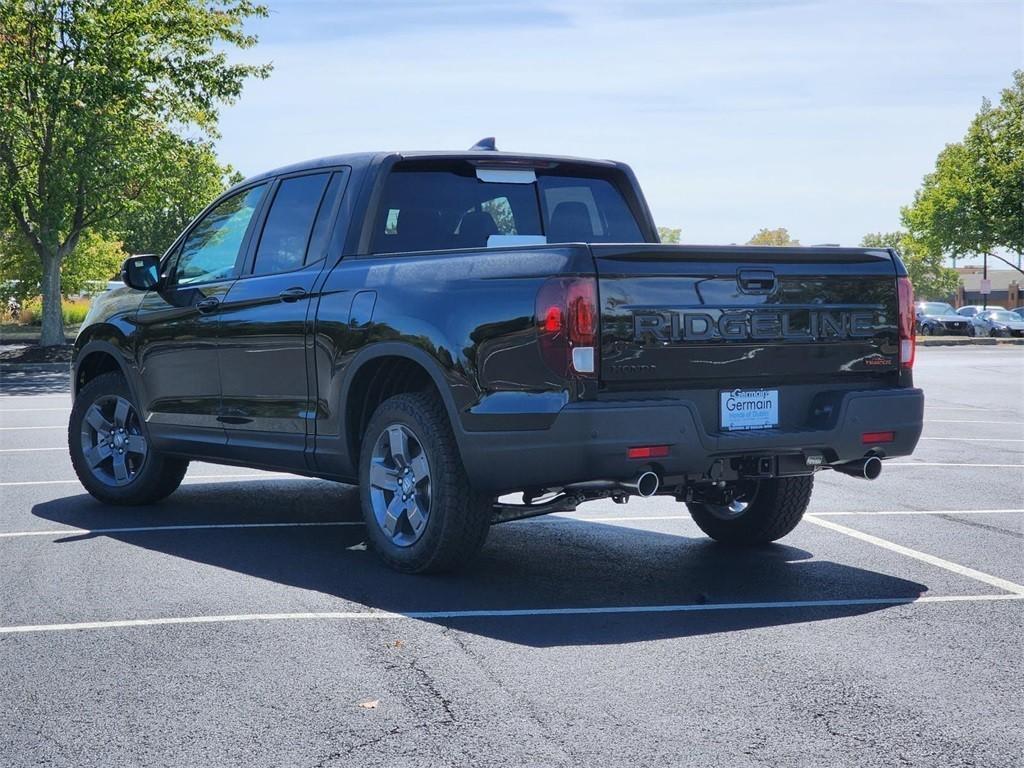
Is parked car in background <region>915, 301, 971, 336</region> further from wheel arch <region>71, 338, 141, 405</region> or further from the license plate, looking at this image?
the license plate

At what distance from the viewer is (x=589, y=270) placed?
5.88 m

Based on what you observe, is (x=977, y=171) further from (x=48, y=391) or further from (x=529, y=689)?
(x=529, y=689)

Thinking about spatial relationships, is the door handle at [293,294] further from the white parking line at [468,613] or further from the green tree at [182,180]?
the green tree at [182,180]

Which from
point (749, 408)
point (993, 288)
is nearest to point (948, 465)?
point (749, 408)

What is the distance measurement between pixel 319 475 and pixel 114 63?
27.7 meters

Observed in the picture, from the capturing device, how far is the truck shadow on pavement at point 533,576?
19.1 feet

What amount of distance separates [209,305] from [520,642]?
3534 millimetres

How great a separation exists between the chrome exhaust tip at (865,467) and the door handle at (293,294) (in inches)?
112

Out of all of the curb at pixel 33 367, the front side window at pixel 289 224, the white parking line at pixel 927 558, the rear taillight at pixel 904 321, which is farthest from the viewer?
the curb at pixel 33 367

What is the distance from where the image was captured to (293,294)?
7418mm

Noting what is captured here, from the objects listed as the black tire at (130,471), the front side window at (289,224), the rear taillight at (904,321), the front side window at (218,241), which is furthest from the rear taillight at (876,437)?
the black tire at (130,471)

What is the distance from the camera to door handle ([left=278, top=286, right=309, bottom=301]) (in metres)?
7.36

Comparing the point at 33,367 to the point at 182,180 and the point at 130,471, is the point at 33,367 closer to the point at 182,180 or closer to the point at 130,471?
the point at 182,180

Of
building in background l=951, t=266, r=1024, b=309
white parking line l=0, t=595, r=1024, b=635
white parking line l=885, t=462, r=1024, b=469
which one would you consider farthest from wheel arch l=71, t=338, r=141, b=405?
building in background l=951, t=266, r=1024, b=309
